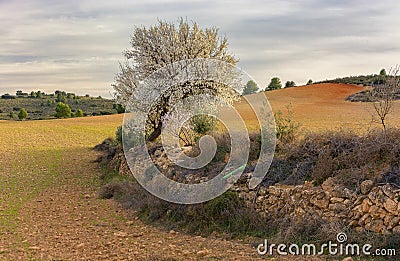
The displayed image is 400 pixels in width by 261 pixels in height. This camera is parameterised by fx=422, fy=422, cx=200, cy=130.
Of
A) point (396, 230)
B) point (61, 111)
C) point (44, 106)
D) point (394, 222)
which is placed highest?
point (44, 106)

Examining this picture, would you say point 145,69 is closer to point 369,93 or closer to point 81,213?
point 81,213

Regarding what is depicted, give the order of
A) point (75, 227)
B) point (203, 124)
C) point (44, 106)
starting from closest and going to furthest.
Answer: point (75, 227)
point (203, 124)
point (44, 106)

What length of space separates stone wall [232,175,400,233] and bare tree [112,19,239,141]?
9301mm

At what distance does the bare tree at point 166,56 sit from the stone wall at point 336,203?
9.30 metres

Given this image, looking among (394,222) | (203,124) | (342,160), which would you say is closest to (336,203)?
(394,222)

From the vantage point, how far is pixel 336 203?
8.45 meters

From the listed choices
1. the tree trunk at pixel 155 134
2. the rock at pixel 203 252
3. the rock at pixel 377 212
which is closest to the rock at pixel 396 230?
the rock at pixel 377 212

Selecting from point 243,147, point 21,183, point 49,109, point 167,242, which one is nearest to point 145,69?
point 21,183

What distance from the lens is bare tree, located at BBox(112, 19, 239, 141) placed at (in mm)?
18594

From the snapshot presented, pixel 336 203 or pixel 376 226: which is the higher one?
pixel 336 203

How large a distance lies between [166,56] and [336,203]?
39.5 feet

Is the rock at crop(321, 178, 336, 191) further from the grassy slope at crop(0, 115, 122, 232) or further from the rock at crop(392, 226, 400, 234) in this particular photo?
the grassy slope at crop(0, 115, 122, 232)

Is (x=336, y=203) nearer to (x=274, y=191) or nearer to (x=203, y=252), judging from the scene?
(x=274, y=191)

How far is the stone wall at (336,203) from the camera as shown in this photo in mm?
7773
